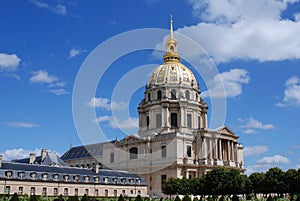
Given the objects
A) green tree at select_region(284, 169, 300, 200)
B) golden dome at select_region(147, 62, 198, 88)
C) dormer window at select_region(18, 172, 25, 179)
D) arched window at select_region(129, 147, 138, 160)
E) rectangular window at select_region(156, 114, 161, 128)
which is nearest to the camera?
dormer window at select_region(18, 172, 25, 179)

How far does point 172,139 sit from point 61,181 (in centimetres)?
2761

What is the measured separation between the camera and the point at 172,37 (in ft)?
327

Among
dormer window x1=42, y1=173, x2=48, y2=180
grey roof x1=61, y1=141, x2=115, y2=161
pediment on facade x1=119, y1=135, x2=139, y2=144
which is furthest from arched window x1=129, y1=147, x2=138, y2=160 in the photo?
dormer window x1=42, y1=173, x2=48, y2=180

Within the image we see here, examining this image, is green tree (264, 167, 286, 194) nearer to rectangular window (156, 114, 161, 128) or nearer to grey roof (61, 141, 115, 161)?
rectangular window (156, 114, 161, 128)

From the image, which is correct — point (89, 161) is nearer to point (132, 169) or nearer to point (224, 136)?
point (132, 169)

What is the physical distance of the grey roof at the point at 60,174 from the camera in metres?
53.7

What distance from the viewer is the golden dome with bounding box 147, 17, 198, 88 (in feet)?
292

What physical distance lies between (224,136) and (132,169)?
67.3ft

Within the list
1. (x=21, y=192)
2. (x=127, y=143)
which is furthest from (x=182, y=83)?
(x=21, y=192)

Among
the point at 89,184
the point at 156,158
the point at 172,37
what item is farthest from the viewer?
the point at 172,37

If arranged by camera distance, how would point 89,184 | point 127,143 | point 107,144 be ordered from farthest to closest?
point 107,144, point 127,143, point 89,184

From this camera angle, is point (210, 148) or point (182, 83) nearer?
point (210, 148)

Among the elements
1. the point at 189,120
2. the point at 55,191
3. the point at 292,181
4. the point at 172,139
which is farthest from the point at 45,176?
the point at 189,120

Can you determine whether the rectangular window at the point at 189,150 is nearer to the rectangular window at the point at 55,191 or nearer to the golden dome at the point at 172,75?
the golden dome at the point at 172,75
